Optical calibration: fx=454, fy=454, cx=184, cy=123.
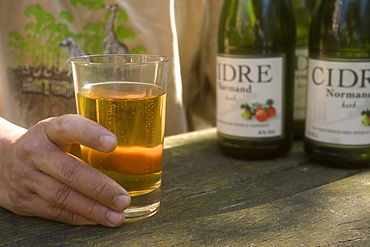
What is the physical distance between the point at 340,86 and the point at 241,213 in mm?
375

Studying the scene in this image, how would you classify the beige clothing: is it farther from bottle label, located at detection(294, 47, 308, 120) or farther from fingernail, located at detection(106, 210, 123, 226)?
fingernail, located at detection(106, 210, 123, 226)

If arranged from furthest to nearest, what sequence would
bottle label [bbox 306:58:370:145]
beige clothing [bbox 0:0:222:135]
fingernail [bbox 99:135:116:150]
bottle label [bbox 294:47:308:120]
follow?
1. beige clothing [bbox 0:0:222:135]
2. bottle label [bbox 294:47:308:120]
3. bottle label [bbox 306:58:370:145]
4. fingernail [bbox 99:135:116:150]

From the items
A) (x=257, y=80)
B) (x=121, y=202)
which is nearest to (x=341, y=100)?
(x=257, y=80)

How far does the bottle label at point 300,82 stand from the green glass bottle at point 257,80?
0.08 meters

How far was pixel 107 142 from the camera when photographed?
26.3 inches

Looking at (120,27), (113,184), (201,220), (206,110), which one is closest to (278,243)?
(201,220)

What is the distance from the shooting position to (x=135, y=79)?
0.72m

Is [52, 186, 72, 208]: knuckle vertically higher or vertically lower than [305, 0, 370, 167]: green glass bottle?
lower

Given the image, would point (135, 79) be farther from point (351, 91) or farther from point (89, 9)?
point (89, 9)

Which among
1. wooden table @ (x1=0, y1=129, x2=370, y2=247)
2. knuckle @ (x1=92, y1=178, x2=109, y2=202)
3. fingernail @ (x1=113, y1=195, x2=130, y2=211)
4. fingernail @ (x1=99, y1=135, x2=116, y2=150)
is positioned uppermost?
fingernail @ (x1=99, y1=135, x2=116, y2=150)

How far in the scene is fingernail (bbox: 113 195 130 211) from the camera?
0.71m

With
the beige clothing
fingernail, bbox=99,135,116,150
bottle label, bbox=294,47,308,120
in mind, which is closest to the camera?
fingernail, bbox=99,135,116,150

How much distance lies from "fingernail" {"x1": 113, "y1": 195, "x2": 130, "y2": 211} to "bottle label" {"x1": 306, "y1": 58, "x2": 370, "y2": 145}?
0.50 meters

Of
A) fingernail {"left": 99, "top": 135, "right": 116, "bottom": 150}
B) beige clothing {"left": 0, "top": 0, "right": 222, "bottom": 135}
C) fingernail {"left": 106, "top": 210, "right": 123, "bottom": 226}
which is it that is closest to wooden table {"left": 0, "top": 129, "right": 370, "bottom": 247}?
fingernail {"left": 106, "top": 210, "right": 123, "bottom": 226}
